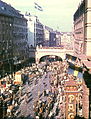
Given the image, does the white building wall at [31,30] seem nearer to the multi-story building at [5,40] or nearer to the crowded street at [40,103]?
the multi-story building at [5,40]

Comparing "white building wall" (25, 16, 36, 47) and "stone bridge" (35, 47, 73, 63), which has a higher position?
"white building wall" (25, 16, 36, 47)

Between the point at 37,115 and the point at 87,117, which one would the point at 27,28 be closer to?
the point at 37,115

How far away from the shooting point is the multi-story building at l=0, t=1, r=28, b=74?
3147 inches

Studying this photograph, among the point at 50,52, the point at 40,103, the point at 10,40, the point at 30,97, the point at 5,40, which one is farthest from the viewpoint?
the point at 50,52

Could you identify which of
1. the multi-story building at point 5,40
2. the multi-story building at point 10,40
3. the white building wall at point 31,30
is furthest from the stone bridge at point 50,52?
→ the white building wall at point 31,30

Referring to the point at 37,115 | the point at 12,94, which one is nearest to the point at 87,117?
the point at 37,115

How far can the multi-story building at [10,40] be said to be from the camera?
79938 mm

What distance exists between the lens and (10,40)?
292 feet

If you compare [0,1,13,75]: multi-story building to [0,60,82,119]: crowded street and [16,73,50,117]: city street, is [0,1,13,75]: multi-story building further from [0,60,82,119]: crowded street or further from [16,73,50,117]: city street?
[0,60,82,119]: crowded street

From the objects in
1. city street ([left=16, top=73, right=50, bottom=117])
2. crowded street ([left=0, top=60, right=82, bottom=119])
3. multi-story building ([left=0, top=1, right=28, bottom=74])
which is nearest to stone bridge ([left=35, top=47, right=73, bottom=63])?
multi-story building ([left=0, top=1, right=28, bottom=74])

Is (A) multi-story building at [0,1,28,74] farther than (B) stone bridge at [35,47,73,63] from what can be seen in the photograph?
No

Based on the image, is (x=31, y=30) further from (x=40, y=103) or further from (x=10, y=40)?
(x=40, y=103)

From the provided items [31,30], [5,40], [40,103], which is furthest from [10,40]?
[40,103]

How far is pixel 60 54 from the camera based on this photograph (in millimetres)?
105812
